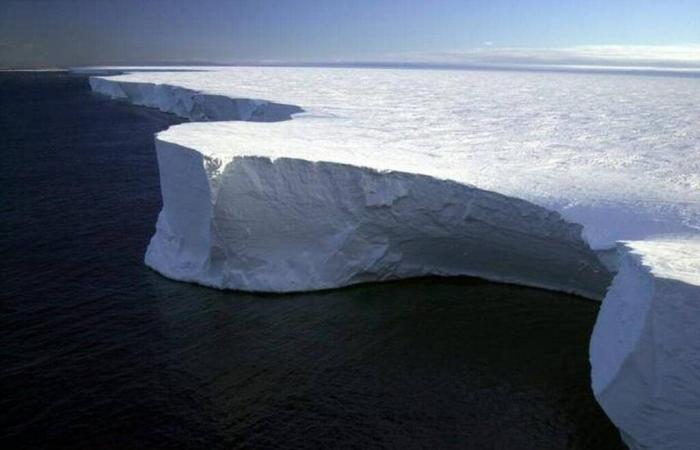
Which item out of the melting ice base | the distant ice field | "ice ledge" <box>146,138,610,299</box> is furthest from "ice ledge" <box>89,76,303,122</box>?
"ice ledge" <box>146,138,610,299</box>

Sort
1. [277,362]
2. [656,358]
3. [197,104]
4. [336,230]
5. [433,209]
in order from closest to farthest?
[656,358], [277,362], [433,209], [336,230], [197,104]

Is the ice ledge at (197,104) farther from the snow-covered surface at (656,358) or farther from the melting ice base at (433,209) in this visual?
the snow-covered surface at (656,358)

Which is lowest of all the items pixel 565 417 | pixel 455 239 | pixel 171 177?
pixel 565 417

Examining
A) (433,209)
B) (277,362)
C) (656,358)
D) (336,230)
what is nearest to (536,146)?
(433,209)

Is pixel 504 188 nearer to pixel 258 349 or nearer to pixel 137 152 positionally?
pixel 258 349

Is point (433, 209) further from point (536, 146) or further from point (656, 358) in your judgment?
point (656, 358)

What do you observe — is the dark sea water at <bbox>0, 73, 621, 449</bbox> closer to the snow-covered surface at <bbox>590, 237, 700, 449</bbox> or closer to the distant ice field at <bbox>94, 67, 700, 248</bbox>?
the snow-covered surface at <bbox>590, 237, 700, 449</bbox>

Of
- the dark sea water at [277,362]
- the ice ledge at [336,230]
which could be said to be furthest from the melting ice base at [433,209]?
the dark sea water at [277,362]

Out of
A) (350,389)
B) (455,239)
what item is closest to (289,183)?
(455,239)
